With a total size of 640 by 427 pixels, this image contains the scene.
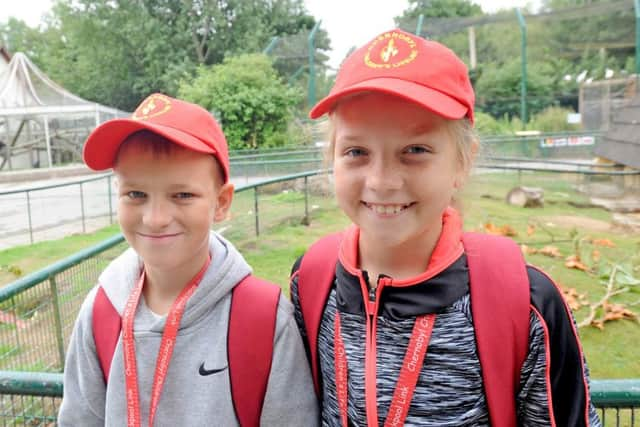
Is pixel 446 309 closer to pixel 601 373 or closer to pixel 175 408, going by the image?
pixel 175 408

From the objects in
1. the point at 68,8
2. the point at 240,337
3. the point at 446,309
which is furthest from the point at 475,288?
the point at 68,8

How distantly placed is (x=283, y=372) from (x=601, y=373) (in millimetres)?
3189

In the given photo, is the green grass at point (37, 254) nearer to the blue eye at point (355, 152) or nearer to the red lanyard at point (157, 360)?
the red lanyard at point (157, 360)

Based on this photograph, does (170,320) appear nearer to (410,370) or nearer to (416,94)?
(410,370)

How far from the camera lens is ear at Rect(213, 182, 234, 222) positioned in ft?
5.75

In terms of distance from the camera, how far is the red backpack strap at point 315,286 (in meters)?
1.62

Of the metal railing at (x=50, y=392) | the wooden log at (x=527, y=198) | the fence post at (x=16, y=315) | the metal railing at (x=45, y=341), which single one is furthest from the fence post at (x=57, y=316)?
the wooden log at (x=527, y=198)

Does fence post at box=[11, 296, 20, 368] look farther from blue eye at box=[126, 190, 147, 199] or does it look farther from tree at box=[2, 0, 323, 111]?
tree at box=[2, 0, 323, 111]

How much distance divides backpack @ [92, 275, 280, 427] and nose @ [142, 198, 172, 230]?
0.99ft

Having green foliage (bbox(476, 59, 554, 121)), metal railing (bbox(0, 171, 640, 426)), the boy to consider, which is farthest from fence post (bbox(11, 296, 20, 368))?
Answer: green foliage (bbox(476, 59, 554, 121))

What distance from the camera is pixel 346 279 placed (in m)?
1.55

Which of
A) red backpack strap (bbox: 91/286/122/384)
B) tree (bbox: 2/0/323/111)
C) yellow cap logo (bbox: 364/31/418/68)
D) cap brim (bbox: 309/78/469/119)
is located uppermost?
tree (bbox: 2/0/323/111)

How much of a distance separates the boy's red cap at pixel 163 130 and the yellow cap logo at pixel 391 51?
0.52 meters

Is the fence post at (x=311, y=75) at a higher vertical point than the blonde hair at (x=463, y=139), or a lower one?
higher
